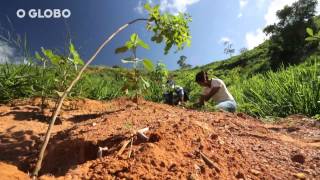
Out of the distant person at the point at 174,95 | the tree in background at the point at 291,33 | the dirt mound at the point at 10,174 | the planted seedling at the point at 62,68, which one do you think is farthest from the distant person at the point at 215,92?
the tree in background at the point at 291,33

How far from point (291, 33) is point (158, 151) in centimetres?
3959

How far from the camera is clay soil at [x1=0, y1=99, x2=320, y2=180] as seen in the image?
87.7 inches

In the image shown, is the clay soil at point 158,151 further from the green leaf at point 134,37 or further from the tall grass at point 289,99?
the tall grass at point 289,99

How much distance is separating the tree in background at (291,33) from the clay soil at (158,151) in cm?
3550

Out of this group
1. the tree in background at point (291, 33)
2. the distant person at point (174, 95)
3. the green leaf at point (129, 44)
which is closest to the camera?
the green leaf at point (129, 44)

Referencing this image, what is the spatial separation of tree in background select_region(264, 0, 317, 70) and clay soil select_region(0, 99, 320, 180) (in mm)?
35503

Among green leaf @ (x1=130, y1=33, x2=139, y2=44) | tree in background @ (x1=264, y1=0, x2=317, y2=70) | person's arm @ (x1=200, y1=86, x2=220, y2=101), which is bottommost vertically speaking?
person's arm @ (x1=200, y1=86, x2=220, y2=101)

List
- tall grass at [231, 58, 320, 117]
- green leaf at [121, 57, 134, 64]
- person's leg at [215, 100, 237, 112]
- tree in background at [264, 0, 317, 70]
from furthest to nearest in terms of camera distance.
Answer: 1. tree in background at [264, 0, 317, 70]
2. person's leg at [215, 100, 237, 112]
3. tall grass at [231, 58, 320, 117]
4. green leaf at [121, 57, 134, 64]

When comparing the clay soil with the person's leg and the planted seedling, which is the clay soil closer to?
the planted seedling

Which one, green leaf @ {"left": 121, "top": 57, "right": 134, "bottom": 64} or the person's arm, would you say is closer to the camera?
green leaf @ {"left": 121, "top": 57, "right": 134, "bottom": 64}

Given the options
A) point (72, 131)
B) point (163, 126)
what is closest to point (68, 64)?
point (72, 131)

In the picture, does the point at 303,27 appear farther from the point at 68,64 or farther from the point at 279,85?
the point at 68,64

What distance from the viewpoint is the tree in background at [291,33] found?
38219 millimetres

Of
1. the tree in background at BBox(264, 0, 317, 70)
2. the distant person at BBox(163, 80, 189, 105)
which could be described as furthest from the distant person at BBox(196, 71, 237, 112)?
the tree in background at BBox(264, 0, 317, 70)
